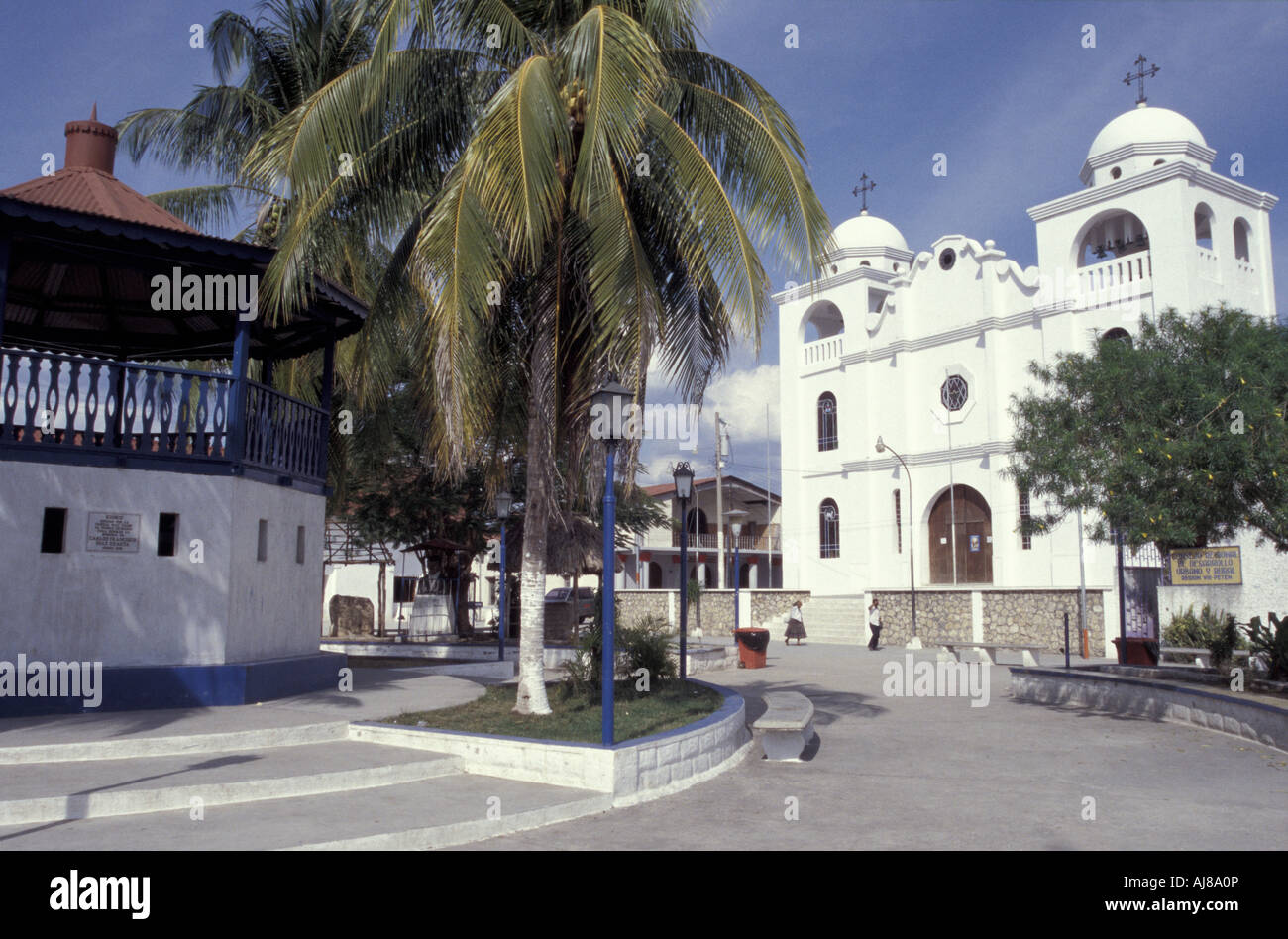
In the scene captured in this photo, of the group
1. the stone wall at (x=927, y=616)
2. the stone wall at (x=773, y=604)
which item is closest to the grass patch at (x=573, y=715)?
the stone wall at (x=927, y=616)

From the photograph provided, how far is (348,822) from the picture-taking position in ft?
21.0

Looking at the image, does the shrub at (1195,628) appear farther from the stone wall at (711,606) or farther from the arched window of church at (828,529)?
the arched window of church at (828,529)

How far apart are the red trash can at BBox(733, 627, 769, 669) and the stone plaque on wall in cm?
1406

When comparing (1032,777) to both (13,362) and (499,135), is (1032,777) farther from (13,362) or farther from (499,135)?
(13,362)

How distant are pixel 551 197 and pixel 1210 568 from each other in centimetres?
1340

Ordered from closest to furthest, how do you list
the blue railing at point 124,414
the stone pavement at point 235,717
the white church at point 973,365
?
the stone pavement at point 235,717
the blue railing at point 124,414
the white church at point 973,365

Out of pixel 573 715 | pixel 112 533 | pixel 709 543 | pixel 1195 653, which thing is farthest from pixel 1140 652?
pixel 709 543

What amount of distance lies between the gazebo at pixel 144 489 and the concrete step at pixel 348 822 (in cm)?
354

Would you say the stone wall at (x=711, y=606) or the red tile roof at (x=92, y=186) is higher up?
the red tile roof at (x=92, y=186)

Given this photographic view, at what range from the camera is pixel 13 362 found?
9680mm

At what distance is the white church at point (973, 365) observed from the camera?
91.2 feet

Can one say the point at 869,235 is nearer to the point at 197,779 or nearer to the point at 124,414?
the point at 124,414

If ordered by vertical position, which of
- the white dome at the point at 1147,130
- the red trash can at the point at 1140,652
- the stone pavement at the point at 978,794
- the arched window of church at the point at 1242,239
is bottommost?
the stone pavement at the point at 978,794
